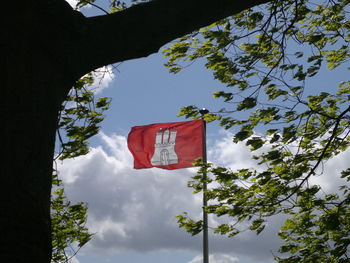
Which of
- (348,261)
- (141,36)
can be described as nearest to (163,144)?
(348,261)

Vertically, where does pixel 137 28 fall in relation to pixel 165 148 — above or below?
below

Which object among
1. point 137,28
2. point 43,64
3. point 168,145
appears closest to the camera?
point 43,64

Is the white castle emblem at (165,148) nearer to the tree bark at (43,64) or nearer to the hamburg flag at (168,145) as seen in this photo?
the hamburg flag at (168,145)

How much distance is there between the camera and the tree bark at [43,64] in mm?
1879

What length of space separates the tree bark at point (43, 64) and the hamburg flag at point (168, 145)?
9.49 m

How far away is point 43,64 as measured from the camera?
7.26 feet

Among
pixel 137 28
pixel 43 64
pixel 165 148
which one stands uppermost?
pixel 165 148

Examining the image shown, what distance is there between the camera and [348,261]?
218 inches

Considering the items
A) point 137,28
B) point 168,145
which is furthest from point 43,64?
point 168,145

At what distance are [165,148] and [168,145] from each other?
128 mm

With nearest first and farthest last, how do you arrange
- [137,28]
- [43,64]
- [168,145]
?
[43,64], [137,28], [168,145]

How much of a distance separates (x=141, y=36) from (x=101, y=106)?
4.31m

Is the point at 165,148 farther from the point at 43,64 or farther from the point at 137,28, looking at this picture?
the point at 43,64

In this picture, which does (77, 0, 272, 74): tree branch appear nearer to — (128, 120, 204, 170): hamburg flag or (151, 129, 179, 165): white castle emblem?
(128, 120, 204, 170): hamburg flag
